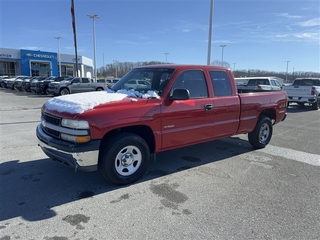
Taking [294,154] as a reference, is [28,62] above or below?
above

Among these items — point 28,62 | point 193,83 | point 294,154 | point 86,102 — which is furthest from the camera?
point 28,62

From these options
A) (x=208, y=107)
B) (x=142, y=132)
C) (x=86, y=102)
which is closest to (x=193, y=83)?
(x=208, y=107)

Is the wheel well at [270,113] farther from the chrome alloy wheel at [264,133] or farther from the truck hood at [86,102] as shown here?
the truck hood at [86,102]

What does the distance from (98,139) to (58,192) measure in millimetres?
1048

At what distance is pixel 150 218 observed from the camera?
310cm

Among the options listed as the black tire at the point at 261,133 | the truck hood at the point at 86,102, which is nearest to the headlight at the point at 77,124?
the truck hood at the point at 86,102

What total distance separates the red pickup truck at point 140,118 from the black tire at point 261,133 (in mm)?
524

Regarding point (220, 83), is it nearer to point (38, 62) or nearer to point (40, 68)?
point (40, 68)

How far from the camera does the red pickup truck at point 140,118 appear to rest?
3.56 m

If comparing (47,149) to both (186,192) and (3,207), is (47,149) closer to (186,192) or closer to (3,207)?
(3,207)

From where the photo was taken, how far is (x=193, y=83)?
475 cm

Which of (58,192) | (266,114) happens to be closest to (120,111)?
(58,192)

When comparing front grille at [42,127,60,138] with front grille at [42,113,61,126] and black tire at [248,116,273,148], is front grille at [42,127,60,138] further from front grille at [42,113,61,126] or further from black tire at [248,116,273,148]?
black tire at [248,116,273,148]

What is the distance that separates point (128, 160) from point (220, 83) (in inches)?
101
